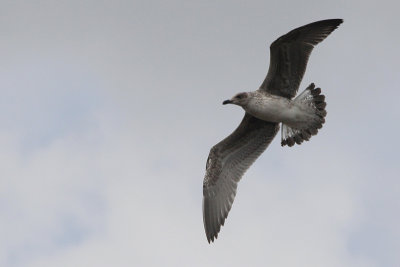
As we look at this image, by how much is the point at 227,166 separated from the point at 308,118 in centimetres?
235

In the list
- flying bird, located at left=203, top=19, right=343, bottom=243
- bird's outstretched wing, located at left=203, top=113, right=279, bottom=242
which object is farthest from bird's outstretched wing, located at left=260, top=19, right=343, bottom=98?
bird's outstretched wing, located at left=203, top=113, right=279, bottom=242

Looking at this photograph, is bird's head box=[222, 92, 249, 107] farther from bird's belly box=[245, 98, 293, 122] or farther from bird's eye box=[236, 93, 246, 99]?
bird's belly box=[245, 98, 293, 122]

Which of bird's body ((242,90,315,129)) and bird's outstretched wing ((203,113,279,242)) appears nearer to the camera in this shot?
bird's body ((242,90,315,129))

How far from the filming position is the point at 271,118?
49.5ft

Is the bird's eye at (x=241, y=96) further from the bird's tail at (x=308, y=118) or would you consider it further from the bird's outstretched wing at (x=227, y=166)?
the bird's outstretched wing at (x=227, y=166)

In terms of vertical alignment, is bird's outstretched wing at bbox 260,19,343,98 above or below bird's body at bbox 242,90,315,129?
above

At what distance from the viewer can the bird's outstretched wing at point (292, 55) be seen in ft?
47.5

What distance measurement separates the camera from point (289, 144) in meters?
15.4

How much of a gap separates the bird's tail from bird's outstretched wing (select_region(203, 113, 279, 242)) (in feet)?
2.73

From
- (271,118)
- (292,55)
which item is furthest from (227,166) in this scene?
(292,55)

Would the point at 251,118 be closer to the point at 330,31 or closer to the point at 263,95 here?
the point at 263,95

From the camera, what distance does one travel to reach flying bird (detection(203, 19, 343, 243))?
14.6m

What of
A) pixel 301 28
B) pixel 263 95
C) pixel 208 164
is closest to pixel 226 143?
pixel 208 164

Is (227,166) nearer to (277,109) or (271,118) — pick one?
(271,118)
